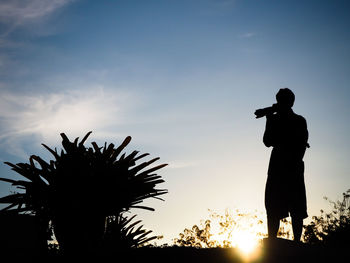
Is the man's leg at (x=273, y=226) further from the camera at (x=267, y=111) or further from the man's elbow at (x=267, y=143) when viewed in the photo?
the camera at (x=267, y=111)

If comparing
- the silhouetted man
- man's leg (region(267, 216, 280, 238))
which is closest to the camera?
the silhouetted man

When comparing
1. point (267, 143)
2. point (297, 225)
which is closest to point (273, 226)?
point (297, 225)

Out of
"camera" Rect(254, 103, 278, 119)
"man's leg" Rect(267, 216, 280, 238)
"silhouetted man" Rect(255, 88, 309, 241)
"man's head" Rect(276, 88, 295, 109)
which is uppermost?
"man's head" Rect(276, 88, 295, 109)

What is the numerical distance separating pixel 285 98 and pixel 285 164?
912 mm

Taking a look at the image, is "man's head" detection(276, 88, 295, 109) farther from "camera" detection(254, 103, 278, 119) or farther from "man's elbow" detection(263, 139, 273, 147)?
"man's elbow" detection(263, 139, 273, 147)

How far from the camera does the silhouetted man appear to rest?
4.37 meters

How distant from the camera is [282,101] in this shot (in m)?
4.48

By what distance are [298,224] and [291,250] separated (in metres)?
0.61

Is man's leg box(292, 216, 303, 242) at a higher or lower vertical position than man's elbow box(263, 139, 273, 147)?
lower

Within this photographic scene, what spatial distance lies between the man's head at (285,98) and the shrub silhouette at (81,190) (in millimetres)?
1995

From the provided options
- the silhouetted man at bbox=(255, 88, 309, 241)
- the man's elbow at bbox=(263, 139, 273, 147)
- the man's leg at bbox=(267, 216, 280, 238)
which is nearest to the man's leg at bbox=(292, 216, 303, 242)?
the silhouetted man at bbox=(255, 88, 309, 241)

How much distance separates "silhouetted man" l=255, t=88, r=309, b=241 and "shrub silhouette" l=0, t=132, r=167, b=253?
1.59 m

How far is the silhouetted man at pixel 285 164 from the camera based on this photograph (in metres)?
4.37

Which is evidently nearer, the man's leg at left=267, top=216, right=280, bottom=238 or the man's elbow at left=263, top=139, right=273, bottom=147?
the man's leg at left=267, top=216, right=280, bottom=238
